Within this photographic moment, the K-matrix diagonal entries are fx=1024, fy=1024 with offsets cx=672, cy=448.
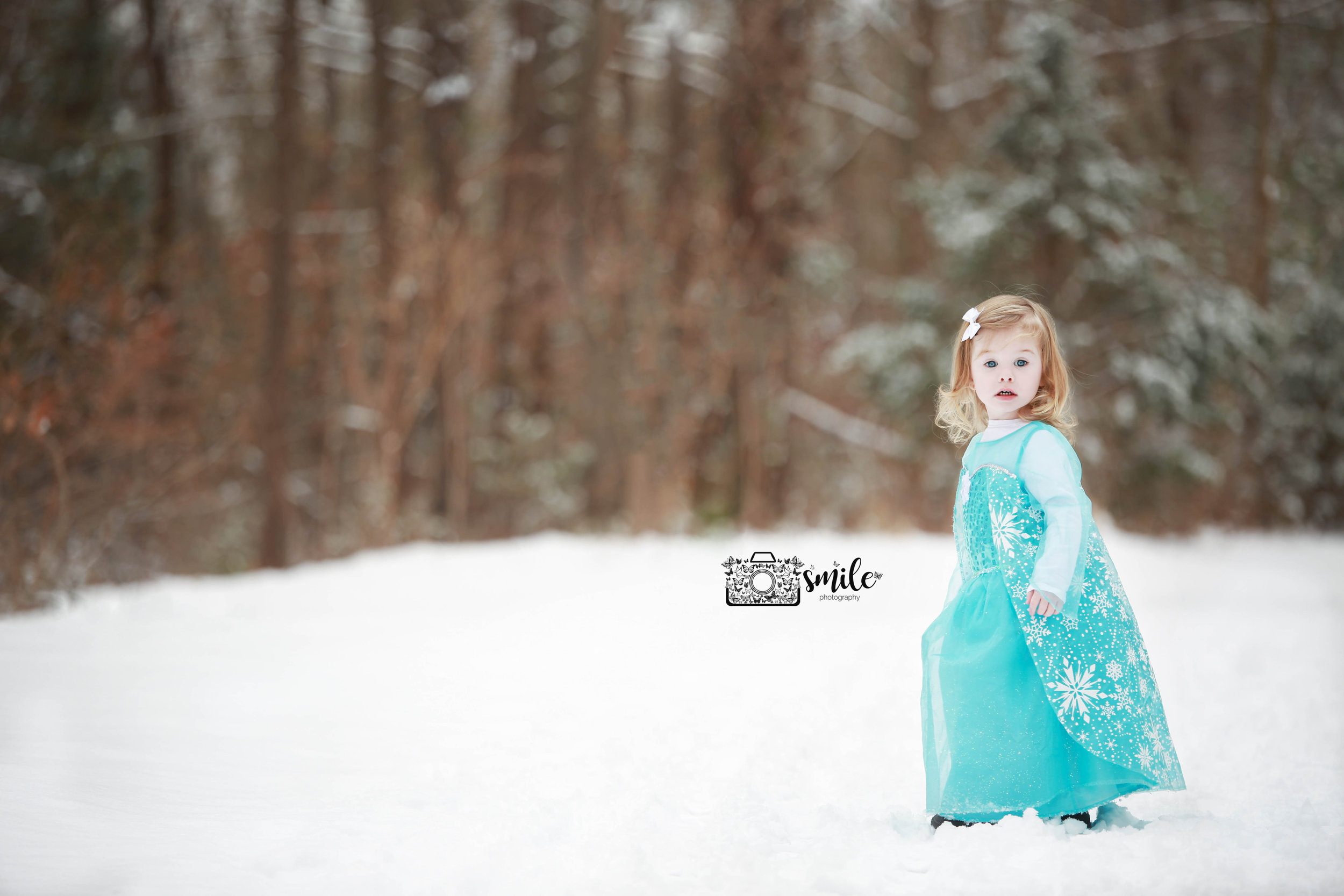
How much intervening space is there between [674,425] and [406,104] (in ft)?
24.0

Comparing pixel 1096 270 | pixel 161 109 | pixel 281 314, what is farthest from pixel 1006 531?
pixel 161 109

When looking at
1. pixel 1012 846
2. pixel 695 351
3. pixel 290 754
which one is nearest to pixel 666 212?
pixel 695 351

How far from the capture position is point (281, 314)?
456 inches

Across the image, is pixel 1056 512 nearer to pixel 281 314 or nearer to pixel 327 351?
pixel 281 314

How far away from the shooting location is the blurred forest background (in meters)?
11.2

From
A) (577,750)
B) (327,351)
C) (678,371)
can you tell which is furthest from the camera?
(327,351)

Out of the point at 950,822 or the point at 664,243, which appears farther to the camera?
the point at 664,243

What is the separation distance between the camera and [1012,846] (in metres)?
2.54

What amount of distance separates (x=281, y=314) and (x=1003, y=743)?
10.6 meters

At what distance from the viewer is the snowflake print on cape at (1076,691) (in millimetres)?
2711

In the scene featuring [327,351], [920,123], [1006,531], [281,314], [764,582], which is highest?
[920,123]

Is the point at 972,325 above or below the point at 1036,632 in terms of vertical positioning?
above

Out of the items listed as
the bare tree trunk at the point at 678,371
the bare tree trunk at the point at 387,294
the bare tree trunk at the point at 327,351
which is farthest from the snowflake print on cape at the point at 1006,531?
the bare tree trunk at the point at 327,351

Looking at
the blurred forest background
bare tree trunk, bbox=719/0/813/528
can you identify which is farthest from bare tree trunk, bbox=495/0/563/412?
bare tree trunk, bbox=719/0/813/528
